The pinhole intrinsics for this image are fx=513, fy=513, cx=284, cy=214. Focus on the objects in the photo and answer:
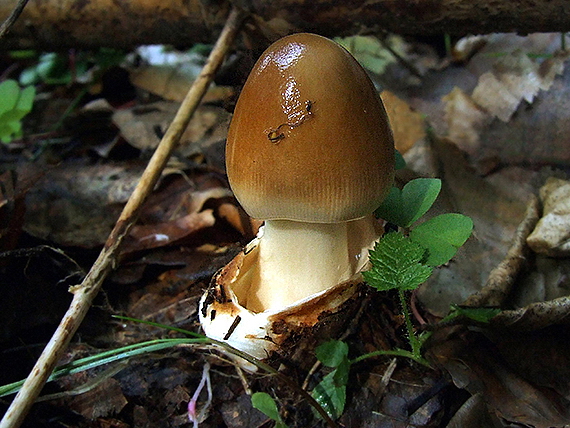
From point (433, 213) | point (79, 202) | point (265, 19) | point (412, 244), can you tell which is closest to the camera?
point (412, 244)

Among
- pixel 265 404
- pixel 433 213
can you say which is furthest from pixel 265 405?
pixel 433 213

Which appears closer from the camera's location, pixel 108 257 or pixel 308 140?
pixel 308 140

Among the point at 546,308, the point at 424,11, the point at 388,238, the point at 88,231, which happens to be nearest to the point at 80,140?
the point at 88,231

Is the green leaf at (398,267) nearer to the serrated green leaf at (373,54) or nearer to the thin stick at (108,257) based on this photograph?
the thin stick at (108,257)

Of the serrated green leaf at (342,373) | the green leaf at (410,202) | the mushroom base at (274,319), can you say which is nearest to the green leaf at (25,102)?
the mushroom base at (274,319)

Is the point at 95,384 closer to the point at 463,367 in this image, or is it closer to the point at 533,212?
the point at 463,367

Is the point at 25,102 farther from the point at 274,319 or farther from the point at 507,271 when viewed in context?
the point at 507,271
